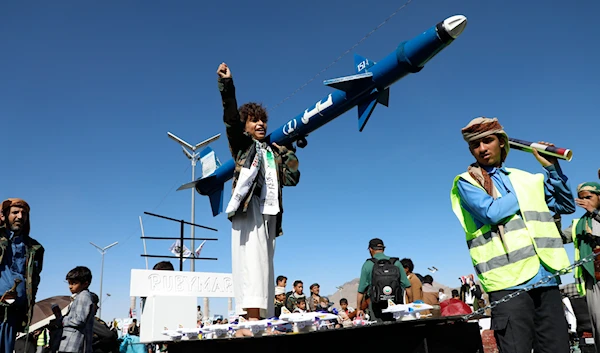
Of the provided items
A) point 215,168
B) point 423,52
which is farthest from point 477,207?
point 215,168

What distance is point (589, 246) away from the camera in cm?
426

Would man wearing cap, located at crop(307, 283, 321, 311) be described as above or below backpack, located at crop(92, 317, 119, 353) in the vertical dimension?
above

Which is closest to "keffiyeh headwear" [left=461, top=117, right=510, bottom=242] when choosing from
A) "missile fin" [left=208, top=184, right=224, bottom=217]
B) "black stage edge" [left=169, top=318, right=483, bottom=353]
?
"black stage edge" [left=169, top=318, right=483, bottom=353]

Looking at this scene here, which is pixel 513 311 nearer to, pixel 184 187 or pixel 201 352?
pixel 201 352

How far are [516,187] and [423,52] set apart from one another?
7.92 metres

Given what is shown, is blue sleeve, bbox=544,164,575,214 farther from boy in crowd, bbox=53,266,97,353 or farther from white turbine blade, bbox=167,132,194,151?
white turbine blade, bbox=167,132,194,151

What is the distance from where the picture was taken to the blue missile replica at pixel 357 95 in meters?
9.99

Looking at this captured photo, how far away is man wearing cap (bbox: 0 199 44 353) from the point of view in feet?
11.8

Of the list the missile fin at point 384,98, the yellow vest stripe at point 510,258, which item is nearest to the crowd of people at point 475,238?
the yellow vest stripe at point 510,258

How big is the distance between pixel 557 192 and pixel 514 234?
18.8 inches

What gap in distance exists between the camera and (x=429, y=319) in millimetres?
2336

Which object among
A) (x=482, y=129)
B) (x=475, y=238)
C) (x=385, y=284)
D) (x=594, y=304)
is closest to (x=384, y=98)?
(x=385, y=284)

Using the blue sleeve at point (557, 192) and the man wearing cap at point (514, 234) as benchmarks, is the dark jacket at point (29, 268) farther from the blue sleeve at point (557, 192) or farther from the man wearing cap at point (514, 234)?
the blue sleeve at point (557, 192)

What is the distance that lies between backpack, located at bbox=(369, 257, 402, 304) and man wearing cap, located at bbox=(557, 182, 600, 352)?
229cm
